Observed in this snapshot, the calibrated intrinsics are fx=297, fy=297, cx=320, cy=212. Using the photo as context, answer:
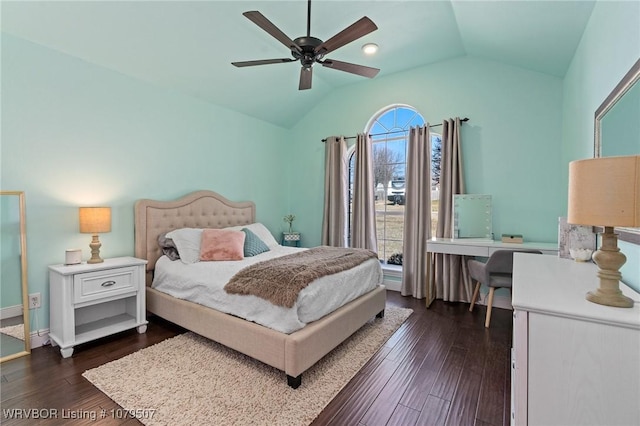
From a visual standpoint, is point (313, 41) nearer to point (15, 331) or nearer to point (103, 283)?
point (103, 283)

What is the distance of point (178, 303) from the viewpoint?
9.03ft

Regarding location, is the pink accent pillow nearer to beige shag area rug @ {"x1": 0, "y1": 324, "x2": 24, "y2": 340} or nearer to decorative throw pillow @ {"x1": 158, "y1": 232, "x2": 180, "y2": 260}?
decorative throw pillow @ {"x1": 158, "y1": 232, "x2": 180, "y2": 260}

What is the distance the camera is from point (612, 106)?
1705 millimetres

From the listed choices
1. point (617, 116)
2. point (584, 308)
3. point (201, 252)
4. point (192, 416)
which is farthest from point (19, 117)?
point (617, 116)

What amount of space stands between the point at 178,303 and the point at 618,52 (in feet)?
11.9

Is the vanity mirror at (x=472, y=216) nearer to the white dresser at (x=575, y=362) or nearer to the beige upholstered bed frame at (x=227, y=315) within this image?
the beige upholstered bed frame at (x=227, y=315)

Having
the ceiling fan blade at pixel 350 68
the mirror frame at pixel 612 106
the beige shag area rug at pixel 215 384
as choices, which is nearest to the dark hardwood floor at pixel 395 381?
the beige shag area rug at pixel 215 384

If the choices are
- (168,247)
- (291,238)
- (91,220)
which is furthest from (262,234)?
(91,220)

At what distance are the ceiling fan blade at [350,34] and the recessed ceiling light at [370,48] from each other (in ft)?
4.84

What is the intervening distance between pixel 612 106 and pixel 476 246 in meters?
1.90

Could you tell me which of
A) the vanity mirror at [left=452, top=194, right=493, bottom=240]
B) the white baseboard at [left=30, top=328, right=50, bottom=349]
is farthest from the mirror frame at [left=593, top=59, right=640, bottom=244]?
the white baseboard at [left=30, top=328, right=50, bottom=349]

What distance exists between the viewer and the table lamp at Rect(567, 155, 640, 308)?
97 cm

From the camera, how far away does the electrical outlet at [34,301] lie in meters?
2.53

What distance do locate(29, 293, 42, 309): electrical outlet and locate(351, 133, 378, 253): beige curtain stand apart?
358 centimetres
